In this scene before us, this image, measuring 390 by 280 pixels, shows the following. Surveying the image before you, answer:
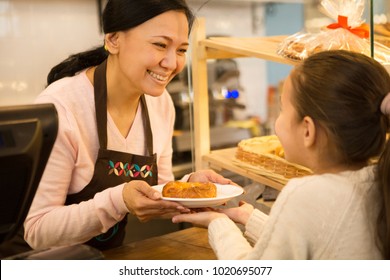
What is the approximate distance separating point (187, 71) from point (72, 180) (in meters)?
1.32

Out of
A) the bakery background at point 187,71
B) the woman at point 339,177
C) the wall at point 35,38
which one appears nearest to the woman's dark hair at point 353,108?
the woman at point 339,177

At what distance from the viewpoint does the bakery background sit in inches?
115

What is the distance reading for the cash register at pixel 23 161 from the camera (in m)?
0.83

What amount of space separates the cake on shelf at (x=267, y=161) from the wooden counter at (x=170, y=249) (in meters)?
0.31

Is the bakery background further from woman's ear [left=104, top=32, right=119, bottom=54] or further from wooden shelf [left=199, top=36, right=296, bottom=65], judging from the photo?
woman's ear [left=104, top=32, right=119, bottom=54]

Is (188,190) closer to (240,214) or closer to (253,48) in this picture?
(240,214)

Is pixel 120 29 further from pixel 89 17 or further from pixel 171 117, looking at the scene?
pixel 89 17

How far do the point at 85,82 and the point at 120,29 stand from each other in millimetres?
179

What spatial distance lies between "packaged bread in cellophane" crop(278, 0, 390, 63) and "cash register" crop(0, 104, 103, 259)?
887mm

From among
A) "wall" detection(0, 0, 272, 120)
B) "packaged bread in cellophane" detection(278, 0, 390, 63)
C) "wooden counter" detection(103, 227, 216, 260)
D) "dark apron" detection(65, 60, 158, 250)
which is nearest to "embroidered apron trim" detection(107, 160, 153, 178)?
"dark apron" detection(65, 60, 158, 250)

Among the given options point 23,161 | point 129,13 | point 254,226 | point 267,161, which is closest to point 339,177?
point 254,226

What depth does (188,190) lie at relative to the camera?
1.47 meters

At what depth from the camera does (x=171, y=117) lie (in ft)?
6.48
